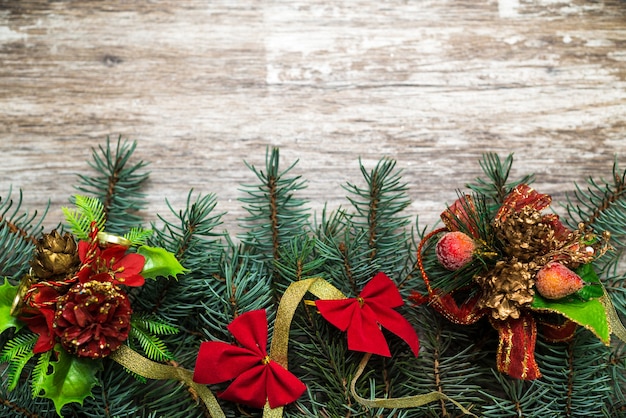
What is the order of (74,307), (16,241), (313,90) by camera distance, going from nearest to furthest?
(74,307)
(16,241)
(313,90)

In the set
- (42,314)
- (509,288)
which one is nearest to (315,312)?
(509,288)

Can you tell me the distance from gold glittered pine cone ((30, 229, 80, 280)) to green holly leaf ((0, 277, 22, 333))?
40 mm

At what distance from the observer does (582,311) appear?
28.1 inches

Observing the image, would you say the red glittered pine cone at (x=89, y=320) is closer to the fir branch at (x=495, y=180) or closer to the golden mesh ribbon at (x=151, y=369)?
the golden mesh ribbon at (x=151, y=369)

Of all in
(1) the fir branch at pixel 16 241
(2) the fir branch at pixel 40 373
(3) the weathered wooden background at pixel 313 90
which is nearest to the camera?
(2) the fir branch at pixel 40 373

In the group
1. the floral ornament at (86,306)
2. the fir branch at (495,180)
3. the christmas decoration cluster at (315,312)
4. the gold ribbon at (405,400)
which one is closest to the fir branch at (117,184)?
the christmas decoration cluster at (315,312)

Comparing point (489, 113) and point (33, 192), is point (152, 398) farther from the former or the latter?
point (489, 113)

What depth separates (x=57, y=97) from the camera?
92 centimetres

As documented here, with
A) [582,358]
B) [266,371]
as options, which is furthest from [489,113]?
[266,371]

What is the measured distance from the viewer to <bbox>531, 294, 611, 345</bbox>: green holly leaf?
69 cm

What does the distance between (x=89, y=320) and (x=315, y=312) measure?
31 cm

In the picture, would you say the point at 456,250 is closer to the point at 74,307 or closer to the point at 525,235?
the point at 525,235

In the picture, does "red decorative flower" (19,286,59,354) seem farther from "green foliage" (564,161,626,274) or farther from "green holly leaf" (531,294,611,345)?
"green foliage" (564,161,626,274)

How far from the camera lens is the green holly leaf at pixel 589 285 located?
0.74 meters
